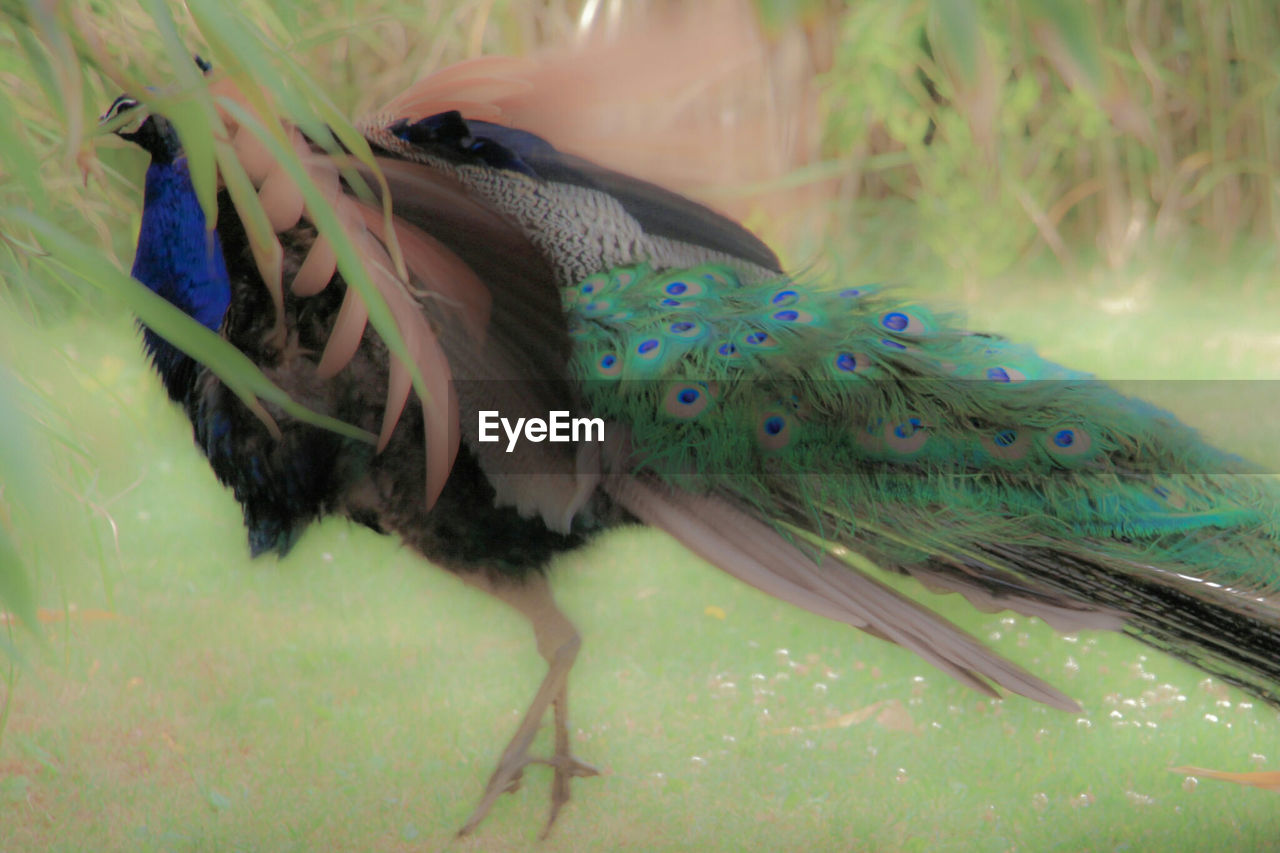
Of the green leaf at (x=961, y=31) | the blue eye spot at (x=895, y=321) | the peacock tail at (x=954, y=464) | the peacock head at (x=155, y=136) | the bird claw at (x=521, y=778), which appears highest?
the green leaf at (x=961, y=31)

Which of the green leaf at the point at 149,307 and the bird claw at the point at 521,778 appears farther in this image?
the bird claw at the point at 521,778

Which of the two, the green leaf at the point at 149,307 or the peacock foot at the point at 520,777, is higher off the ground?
the green leaf at the point at 149,307

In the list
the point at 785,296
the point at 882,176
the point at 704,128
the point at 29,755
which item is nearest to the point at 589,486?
the point at 785,296

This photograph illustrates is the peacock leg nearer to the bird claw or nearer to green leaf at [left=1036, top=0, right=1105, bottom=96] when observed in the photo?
the bird claw

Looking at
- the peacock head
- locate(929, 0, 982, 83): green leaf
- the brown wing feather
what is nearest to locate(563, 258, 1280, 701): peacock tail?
the brown wing feather

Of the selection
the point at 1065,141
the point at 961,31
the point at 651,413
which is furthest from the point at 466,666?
the point at 1065,141

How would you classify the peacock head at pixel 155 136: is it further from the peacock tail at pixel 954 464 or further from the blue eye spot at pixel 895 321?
the blue eye spot at pixel 895 321

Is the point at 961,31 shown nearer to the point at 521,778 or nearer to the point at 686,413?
the point at 686,413

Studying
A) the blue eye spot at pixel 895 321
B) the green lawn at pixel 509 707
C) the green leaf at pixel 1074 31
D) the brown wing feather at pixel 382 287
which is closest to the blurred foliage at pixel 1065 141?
the green lawn at pixel 509 707
